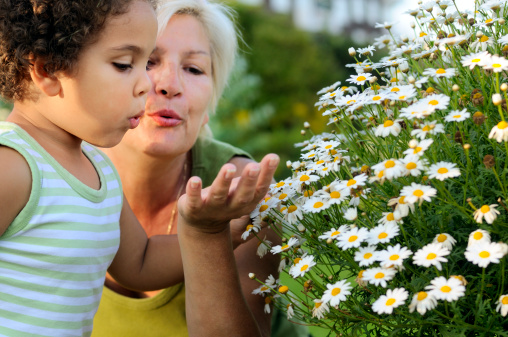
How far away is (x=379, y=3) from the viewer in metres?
20.0

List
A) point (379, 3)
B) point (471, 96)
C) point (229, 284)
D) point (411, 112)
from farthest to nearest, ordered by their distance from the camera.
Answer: point (379, 3), point (229, 284), point (471, 96), point (411, 112)

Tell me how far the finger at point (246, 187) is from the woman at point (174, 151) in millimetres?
656

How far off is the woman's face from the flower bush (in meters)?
0.75

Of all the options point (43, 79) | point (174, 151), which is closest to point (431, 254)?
point (43, 79)

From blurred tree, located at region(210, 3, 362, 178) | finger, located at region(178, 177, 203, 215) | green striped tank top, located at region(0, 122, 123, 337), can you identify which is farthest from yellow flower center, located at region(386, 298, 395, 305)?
blurred tree, located at region(210, 3, 362, 178)

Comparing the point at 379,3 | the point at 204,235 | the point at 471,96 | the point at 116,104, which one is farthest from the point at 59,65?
the point at 379,3

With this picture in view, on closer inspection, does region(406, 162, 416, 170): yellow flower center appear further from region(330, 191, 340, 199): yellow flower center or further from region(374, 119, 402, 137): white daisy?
region(330, 191, 340, 199): yellow flower center

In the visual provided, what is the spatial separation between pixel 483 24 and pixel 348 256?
0.65m

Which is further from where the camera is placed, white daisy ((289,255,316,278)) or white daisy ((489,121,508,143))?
white daisy ((289,255,316,278))

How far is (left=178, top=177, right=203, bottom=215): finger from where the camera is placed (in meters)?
1.37

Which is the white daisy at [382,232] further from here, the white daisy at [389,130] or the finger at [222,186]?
the finger at [222,186]

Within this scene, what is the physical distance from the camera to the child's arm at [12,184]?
4.54 feet

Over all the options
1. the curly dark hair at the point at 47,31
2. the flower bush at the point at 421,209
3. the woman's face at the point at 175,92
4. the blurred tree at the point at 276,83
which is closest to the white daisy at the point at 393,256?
the flower bush at the point at 421,209

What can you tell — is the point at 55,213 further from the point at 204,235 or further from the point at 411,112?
the point at 411,112
